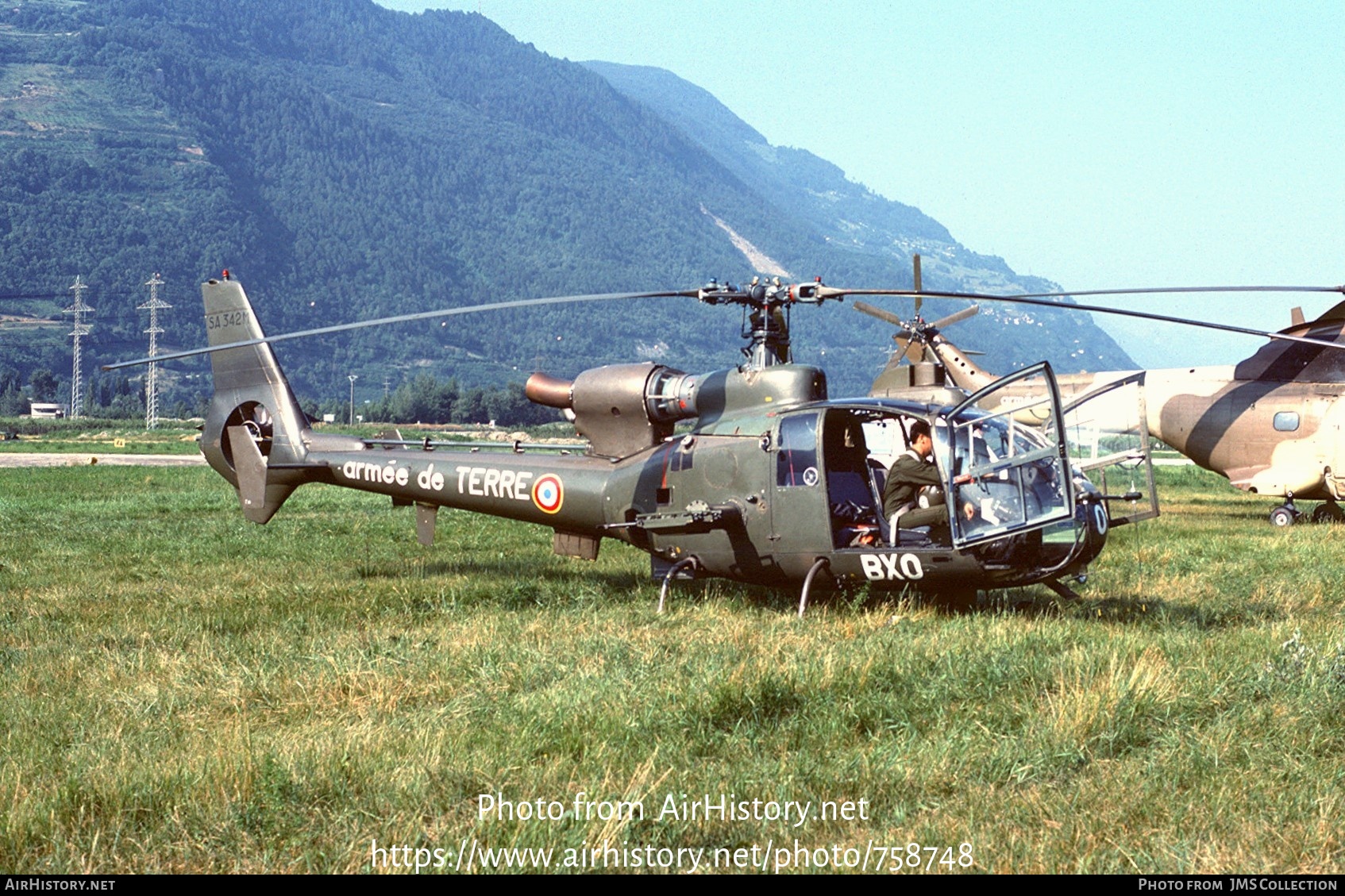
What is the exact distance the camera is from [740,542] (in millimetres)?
11289

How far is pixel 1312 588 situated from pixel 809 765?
827 cm

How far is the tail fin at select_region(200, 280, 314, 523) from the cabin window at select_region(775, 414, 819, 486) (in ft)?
20.5

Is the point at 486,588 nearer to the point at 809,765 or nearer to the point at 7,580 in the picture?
the point at 7,580

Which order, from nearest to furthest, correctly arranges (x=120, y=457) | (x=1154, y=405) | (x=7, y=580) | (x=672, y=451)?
1. (x=672, y=451)
2. (x=7, y=580)
3. (x=1154, y=405)
4. (x=120, y=457)

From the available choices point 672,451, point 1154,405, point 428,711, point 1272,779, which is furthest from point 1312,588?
point 1154,405

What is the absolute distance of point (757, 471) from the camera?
11.2 metres

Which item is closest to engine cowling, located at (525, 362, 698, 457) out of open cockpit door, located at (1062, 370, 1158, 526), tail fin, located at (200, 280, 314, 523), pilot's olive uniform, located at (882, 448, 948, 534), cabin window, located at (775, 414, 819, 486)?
cabin window, located at (775, 414, 819, 486)

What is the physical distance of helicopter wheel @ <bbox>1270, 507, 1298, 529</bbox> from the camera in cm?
2232

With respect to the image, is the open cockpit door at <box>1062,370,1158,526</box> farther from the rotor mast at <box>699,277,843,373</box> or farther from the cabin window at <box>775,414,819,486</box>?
the rotor mast at <box>699,277,843,373</box>

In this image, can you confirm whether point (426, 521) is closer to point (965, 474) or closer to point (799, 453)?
point (799, 453)

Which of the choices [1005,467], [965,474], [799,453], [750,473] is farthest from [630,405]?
[1005,467]

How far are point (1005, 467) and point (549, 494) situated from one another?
498 centimetres

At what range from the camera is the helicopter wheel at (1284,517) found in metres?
22.3

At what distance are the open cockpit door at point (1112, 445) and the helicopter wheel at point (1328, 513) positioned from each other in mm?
15175
